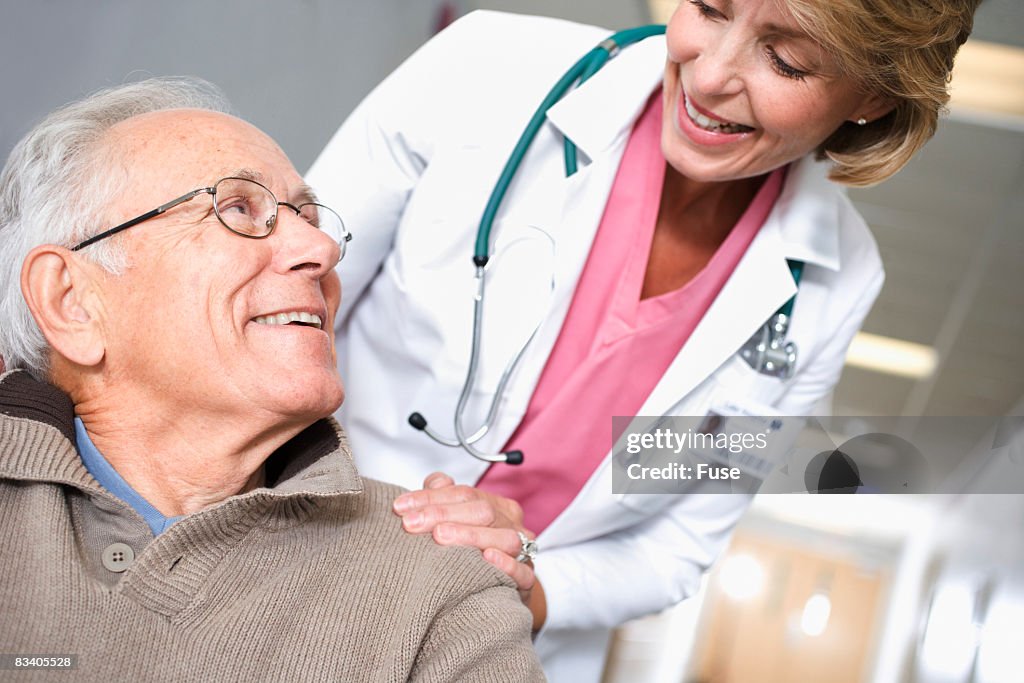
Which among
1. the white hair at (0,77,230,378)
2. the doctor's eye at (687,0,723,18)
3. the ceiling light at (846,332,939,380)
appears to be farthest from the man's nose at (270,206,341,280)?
the ceiling light at (846,332,939,380)

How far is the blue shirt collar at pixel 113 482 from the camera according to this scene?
1.11m

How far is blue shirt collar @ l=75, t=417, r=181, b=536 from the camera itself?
1.11m

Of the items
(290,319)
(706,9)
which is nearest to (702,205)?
(706,9)

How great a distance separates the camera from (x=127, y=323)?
1.09 meters

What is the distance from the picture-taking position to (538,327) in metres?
1.42

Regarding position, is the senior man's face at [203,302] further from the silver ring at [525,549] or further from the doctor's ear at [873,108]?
the doctor's ear at [873,108]

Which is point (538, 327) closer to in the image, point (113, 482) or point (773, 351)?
point (773, 351)

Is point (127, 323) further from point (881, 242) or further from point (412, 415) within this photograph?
point (881, 242)

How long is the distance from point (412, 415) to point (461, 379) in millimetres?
101

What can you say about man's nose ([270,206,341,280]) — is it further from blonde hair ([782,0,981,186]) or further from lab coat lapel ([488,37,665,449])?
blonde hair ([782,0,981,186])

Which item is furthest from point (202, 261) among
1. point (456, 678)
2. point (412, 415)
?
point (456, 678)

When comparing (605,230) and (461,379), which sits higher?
(605,230)

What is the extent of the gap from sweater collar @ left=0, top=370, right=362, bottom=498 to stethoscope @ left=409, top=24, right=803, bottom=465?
193 millimetres

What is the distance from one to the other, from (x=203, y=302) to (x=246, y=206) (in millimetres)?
139
